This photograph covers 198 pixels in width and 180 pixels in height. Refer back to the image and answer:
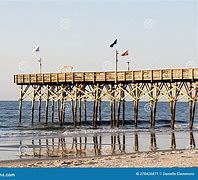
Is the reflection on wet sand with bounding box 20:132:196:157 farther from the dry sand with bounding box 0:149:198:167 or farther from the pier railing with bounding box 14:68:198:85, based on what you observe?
the pier railing with bounding box 14:68:198:85

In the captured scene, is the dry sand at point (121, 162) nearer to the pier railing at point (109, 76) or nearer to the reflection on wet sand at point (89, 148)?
the reflection on wet sand at point (89, 148)

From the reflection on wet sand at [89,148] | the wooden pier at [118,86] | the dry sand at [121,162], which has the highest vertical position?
the wooden pier at [118,86]

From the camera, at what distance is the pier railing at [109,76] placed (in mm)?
26916

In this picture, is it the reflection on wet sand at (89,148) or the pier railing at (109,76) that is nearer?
the reflection on wet sand at (89,148)

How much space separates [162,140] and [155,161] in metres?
8.95

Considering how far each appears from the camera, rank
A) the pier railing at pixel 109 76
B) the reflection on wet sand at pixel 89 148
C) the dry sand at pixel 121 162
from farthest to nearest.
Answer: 1. the pier railing at pixel 109 76
2. the reflection on wet sand at pixel 89 148
3. the dry sand at pixel 121 162

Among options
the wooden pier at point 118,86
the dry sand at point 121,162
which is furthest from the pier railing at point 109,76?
the dry sand at point 121,162

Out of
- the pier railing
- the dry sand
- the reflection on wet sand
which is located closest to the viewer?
the dry sand

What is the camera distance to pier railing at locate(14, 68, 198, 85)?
88.3 feet

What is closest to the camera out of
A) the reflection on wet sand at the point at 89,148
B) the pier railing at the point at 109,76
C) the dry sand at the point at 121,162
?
the dry sand at the point at 121,162

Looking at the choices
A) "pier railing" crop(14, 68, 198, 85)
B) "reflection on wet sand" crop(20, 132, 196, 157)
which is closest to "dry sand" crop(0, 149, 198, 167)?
"reflection on wet sand" crop(20, 132, 196, 157)

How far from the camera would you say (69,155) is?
56.5ft

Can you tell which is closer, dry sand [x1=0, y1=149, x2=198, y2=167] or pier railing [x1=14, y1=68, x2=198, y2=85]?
dry sand [x1=0, y1=149, x2=198, y2=167]
